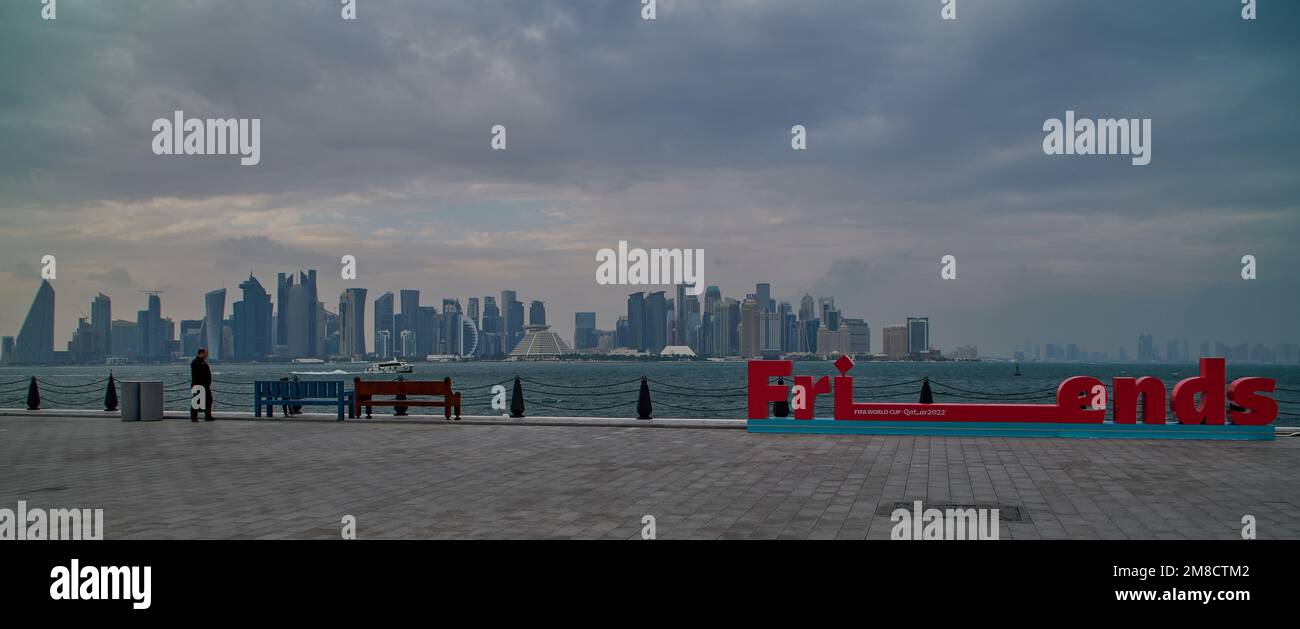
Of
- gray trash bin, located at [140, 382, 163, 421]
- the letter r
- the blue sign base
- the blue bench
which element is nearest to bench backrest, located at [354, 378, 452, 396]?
the blue bench

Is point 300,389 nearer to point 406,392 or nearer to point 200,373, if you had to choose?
point 200,373

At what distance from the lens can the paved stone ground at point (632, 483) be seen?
898cm

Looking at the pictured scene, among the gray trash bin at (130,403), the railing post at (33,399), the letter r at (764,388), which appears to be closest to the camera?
the letter r at (764,388)

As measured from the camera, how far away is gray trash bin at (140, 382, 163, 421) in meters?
22.4

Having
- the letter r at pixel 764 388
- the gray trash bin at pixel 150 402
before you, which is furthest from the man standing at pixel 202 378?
the letter r at pixel 764 388

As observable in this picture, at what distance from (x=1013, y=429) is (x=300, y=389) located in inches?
688

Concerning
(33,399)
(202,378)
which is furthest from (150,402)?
(33,399)

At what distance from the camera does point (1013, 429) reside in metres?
17.7

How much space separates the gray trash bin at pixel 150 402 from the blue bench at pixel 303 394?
231 cm

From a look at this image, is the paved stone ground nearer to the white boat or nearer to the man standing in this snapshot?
the man standing

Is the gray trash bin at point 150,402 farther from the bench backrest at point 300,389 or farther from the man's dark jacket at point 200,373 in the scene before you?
the bench backrest at point 300,389

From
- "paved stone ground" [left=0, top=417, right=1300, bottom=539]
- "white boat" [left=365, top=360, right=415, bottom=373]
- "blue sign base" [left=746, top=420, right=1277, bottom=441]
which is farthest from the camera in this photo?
"white boat" [left=365, top=360, right=415, bottom=373]
